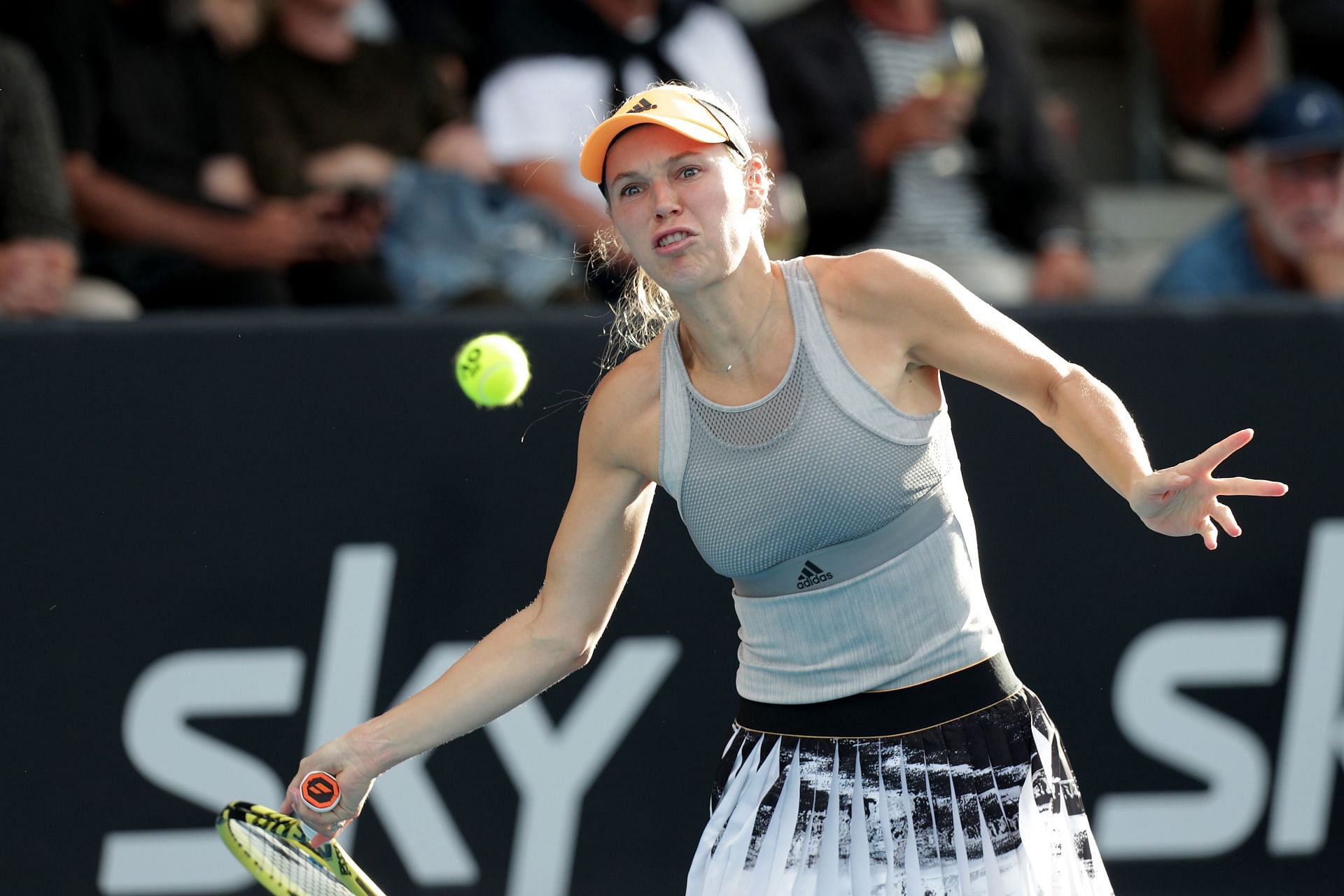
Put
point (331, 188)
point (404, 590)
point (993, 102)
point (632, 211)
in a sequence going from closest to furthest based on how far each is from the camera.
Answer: point (632, 211) < point (404, 590) < point (331, 188) < point (993, 102)

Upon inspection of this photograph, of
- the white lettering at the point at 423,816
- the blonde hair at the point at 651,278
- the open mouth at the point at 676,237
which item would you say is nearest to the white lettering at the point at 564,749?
the white lettering at the point at 423,816

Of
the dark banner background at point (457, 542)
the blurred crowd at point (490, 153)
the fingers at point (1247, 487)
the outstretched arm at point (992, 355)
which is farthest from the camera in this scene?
the blurred crowd at point (490, 153)

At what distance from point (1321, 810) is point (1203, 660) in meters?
0.52

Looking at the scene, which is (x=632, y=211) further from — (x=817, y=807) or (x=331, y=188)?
(x=331, y=188)

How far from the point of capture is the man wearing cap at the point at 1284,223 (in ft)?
17.8

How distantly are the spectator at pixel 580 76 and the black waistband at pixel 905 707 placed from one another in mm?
2824

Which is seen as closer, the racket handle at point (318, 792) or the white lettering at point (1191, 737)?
the racket handle at point (318, 792)

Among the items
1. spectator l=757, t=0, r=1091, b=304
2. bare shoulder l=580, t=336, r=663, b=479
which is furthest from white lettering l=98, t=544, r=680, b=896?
spectator l=757, t=0, r=1091, b=304

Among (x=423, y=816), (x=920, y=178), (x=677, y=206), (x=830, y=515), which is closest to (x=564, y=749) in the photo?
(x=423, y=816)

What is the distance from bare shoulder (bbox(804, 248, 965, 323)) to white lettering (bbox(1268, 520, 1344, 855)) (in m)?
2.27

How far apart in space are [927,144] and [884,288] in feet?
10.4

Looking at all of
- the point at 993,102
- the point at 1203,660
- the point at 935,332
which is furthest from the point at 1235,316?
the point at 935,332

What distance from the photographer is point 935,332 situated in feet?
8.69

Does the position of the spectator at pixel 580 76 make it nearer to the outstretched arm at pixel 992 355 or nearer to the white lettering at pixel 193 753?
the white lettering at pixel 193 753
